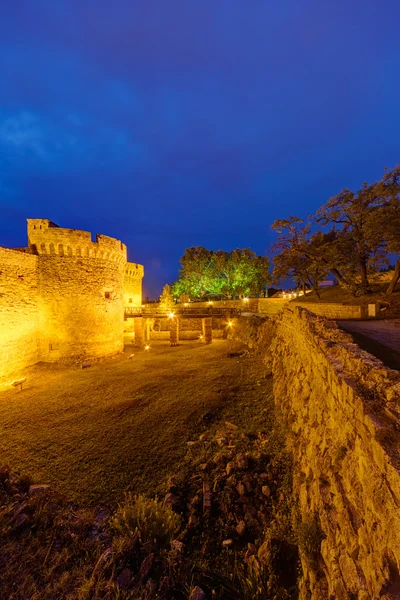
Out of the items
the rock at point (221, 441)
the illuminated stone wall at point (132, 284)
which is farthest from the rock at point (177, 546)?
the illuminated stone wall at point (132, 284)

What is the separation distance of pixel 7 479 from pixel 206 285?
3924 cm

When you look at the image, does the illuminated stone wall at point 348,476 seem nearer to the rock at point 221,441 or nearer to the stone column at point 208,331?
the rock at point 221,441

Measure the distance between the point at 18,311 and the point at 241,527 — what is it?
14932 mm

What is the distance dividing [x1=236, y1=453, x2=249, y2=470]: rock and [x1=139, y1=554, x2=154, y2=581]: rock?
93.1 inches

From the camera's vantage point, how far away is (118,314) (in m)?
18.5

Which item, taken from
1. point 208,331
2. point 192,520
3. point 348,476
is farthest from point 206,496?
point 208,331

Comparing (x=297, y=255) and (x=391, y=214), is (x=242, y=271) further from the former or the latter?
(x=391, y=214)

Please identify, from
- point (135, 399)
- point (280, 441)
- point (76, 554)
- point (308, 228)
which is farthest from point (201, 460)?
point (308, 228)

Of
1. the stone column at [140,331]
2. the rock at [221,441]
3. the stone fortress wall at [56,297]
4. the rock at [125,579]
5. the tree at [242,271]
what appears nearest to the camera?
the rock at [125,579]

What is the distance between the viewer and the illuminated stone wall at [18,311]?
504 inches

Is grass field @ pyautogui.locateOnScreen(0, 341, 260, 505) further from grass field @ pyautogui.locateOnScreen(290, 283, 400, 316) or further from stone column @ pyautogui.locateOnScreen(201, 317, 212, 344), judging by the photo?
grass field @ pyautogui.locateOnScreen(290, 283, 400, 316)

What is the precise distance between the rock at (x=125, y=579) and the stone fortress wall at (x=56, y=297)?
42.7 feet

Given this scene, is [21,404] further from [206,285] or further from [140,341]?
[206,285]

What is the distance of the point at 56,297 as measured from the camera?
15227 mm
